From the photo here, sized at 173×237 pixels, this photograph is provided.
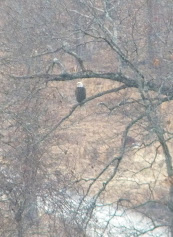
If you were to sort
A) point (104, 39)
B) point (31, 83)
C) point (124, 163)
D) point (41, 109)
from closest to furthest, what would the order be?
1. point (104, 39)
2. point (31, 83)
3. point (41, 109)
4. point (124, 163)

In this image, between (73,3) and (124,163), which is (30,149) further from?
(124,163)

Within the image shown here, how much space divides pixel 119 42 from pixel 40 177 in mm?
2528

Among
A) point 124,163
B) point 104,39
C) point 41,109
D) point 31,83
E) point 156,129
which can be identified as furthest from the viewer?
point 124,163

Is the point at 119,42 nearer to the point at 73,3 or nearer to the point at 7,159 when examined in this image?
the point at 73,3

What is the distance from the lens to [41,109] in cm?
1031

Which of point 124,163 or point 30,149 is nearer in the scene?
point 30,149

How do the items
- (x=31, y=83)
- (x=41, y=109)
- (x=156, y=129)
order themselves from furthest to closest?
(x=41, y=109), (x=31, y=83), (x=156, y=129)

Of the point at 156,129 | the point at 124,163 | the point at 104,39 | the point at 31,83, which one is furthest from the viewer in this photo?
the point at 124,163

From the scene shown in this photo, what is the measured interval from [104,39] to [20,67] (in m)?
1.66

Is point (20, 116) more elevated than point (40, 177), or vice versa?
point (20, 116)

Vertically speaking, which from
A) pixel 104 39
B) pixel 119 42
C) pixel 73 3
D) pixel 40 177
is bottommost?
pixel 40 177

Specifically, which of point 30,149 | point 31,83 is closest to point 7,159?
point 30,149

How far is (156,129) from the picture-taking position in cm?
797

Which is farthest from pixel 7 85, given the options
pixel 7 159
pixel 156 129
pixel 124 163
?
pixel 124 163
